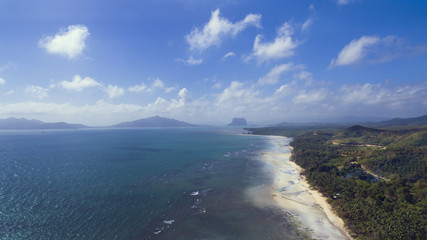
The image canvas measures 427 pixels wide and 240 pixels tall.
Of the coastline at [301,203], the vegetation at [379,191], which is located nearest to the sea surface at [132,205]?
the coastline at [301,203]

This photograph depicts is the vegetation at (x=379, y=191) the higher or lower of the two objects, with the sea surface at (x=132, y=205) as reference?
higher

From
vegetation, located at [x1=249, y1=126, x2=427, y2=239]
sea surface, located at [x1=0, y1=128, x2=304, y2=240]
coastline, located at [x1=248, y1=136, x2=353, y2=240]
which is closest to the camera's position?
vegetation, located at [x1=249, y1=126, x2=427, y2=239]

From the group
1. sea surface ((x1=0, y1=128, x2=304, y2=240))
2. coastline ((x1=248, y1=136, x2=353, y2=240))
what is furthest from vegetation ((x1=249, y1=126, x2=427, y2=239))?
→ sea surface ((x1=0, y1=128, x2=304, y2=240))

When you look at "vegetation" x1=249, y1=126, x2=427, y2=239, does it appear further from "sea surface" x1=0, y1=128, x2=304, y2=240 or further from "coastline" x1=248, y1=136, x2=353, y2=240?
"sea surface" x1=0, y1=128, x2=304, y2=240

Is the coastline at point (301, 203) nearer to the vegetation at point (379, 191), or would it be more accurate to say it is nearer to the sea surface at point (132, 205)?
the vegetation at point (379, 191)

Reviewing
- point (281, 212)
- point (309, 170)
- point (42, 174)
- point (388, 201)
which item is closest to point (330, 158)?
point (309, 170)

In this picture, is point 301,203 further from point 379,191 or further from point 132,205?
point 132,205

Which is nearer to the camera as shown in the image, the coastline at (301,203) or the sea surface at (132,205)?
the sea surface at (132,205)

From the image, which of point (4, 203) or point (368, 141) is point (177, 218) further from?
point (368, 141)

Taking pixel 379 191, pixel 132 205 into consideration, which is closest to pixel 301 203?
pixel 379 191
